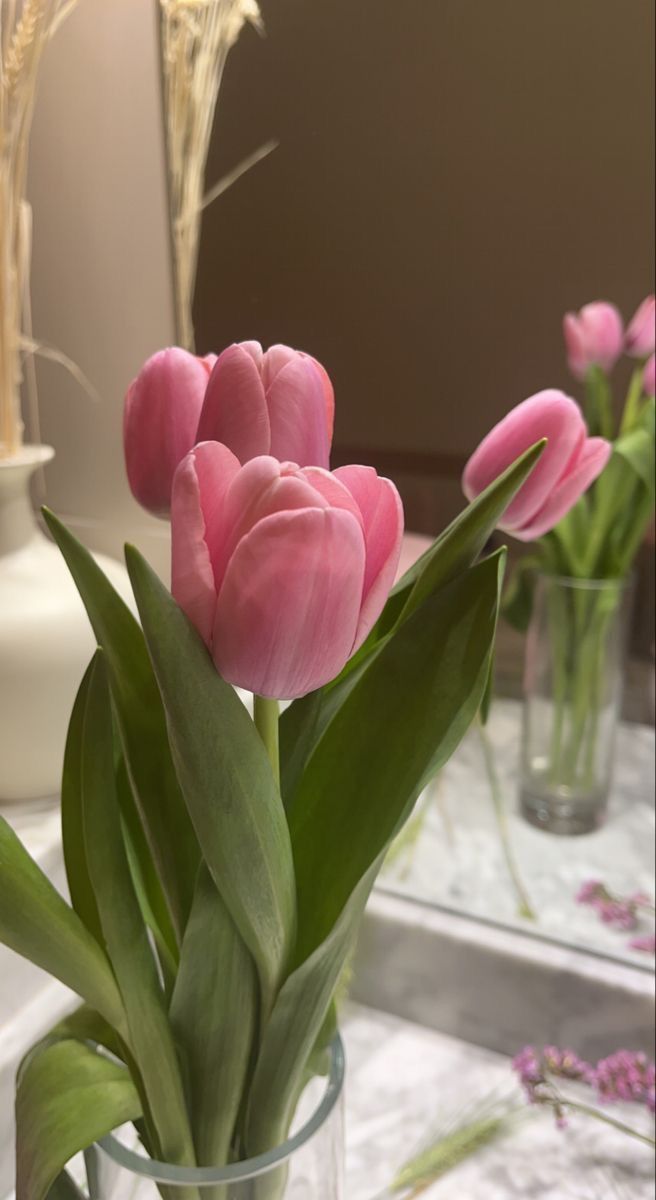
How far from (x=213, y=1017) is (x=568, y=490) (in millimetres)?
217

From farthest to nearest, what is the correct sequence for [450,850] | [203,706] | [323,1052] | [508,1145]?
[450,850], [508,1145], [323,1052], [203,706]

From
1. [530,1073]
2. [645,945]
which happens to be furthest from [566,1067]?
[645,945]

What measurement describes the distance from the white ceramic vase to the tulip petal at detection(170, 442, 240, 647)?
0.98 feet

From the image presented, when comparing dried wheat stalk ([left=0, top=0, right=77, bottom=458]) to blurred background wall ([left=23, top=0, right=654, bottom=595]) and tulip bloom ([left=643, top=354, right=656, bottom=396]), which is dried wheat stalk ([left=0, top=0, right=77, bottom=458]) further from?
tulip bloom ([left=643, top=354, right=656, bottom=396])

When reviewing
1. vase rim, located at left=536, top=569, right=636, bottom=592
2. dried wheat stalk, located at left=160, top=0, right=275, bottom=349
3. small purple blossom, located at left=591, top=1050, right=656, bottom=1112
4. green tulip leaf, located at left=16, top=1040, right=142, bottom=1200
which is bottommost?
small purple blossom, located at left=591, top=1050, right=656, bottom=1112

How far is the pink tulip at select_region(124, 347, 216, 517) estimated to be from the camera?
0.99 feet

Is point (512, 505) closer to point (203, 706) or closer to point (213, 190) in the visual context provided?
point (203, 706)

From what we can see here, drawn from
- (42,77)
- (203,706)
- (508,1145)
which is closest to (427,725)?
(203,706)

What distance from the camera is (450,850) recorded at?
2.38 feet

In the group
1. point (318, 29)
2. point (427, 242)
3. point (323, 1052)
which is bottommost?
point (323, 1052)

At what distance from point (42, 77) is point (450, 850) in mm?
579

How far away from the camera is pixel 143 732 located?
0.30 m

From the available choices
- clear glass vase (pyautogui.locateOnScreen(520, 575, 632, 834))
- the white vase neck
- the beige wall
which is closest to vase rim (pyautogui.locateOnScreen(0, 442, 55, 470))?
the white vase neck

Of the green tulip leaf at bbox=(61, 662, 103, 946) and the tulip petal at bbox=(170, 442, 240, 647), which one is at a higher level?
the tulip petal at bbox=(170, 442, 240, 647)
